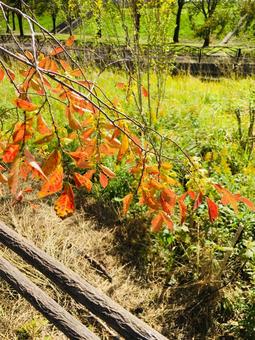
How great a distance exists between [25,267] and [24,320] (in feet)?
1.35

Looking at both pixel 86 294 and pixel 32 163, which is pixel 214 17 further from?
pixel 32 163

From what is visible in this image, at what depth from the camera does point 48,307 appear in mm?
1803

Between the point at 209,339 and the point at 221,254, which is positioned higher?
the point at 221,254

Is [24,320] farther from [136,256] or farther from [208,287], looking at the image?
[208,287]

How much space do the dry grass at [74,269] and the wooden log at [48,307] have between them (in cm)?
45

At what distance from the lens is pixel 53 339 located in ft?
7.30

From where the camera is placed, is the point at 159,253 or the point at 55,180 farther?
the point at 159,253

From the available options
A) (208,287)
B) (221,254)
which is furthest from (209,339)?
(221,254)

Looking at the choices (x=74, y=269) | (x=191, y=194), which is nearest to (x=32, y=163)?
(x=191, y=194)

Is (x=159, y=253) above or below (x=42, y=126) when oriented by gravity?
below

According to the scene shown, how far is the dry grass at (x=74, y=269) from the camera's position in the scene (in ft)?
7.57

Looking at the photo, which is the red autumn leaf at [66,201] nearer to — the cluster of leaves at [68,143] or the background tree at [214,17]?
the cluster of leaves at [68,143]

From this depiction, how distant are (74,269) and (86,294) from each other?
3.20 feet

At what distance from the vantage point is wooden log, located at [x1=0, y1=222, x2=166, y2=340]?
1.57 metres
